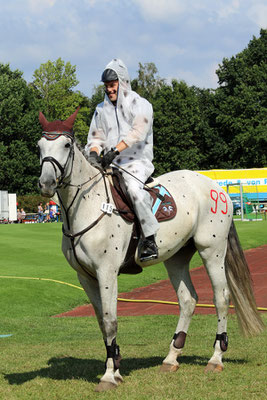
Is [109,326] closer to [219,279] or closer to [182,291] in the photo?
[182,291]

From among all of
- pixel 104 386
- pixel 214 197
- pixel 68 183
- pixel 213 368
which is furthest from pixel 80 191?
pixel 213 368

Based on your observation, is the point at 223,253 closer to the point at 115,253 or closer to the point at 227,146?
the point at 115,253

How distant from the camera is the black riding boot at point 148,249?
617 centimetres

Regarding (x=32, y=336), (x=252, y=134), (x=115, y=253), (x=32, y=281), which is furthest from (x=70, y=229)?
(x=252, y=134)

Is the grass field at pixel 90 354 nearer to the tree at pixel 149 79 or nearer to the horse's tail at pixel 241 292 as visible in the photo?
the horse's tail at pixel 241 292

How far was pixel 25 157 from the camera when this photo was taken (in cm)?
5275

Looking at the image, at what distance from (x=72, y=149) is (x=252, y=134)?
51.5 metres

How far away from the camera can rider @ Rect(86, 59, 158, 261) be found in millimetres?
6117

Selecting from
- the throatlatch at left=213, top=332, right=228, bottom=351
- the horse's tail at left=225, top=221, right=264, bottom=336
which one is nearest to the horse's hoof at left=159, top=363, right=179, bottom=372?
the throatlatch at left=213, top=332, right=228, bottom=351

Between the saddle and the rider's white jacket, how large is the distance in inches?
8.5

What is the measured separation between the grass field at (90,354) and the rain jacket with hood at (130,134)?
1573 mm

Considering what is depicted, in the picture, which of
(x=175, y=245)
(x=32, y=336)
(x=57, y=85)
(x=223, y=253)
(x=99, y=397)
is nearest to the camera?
(x=99, y=397)

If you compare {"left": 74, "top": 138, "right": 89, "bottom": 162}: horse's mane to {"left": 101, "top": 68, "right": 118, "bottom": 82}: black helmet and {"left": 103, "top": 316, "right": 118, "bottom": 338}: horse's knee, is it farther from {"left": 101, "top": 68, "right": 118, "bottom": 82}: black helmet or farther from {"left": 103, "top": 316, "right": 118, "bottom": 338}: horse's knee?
{"left": 103, "top": 316, "right": 118, "bottom": 338}: horse's knee

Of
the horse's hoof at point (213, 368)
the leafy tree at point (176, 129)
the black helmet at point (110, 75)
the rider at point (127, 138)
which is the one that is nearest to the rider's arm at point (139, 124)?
the rider at point (127, 138)
